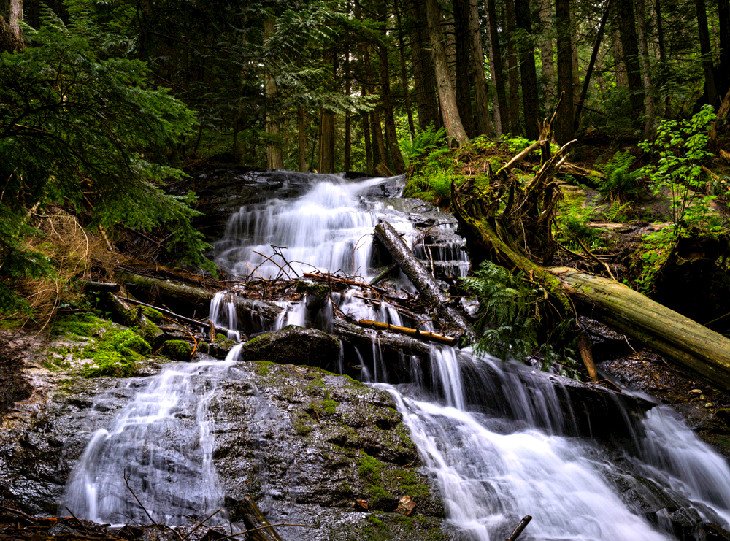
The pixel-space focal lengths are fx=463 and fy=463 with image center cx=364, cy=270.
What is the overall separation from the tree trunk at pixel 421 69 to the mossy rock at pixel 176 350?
13129 mm

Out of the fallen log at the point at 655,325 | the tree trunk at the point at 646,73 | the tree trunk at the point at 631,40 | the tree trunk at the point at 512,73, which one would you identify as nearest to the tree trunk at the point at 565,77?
the tree trunk at the point at 646,73

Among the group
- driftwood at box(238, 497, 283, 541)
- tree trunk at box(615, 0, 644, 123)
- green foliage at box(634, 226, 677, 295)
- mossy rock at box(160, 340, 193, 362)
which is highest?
tree trunk at box(615, 0, 644, 123)

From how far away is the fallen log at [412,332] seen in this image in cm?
618

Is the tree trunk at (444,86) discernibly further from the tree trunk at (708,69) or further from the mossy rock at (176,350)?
the mossy rock at (176,350)

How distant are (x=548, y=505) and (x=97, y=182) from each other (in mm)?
4598

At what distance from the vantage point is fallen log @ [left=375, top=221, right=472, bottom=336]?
678 centimetres

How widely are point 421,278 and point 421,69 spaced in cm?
1186

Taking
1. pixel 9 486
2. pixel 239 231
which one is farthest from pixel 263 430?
pixel 239 231

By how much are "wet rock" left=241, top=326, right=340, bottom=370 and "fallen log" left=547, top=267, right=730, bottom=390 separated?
3.32 meters

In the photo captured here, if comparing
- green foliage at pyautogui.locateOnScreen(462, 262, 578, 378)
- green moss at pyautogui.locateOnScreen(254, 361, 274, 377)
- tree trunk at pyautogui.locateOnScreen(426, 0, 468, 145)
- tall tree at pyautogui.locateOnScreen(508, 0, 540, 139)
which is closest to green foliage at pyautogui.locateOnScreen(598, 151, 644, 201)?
tree trunk at pyautogui.locateOnScreen(426, 0, 468, 145)

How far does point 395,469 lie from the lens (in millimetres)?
3896

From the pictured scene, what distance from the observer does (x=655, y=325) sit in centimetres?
511

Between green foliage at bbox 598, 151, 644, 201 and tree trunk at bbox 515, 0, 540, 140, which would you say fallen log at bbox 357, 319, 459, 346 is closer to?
green foliage at bbox 598, 151, 644, 201

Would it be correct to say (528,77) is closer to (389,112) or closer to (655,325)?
(389,112)
